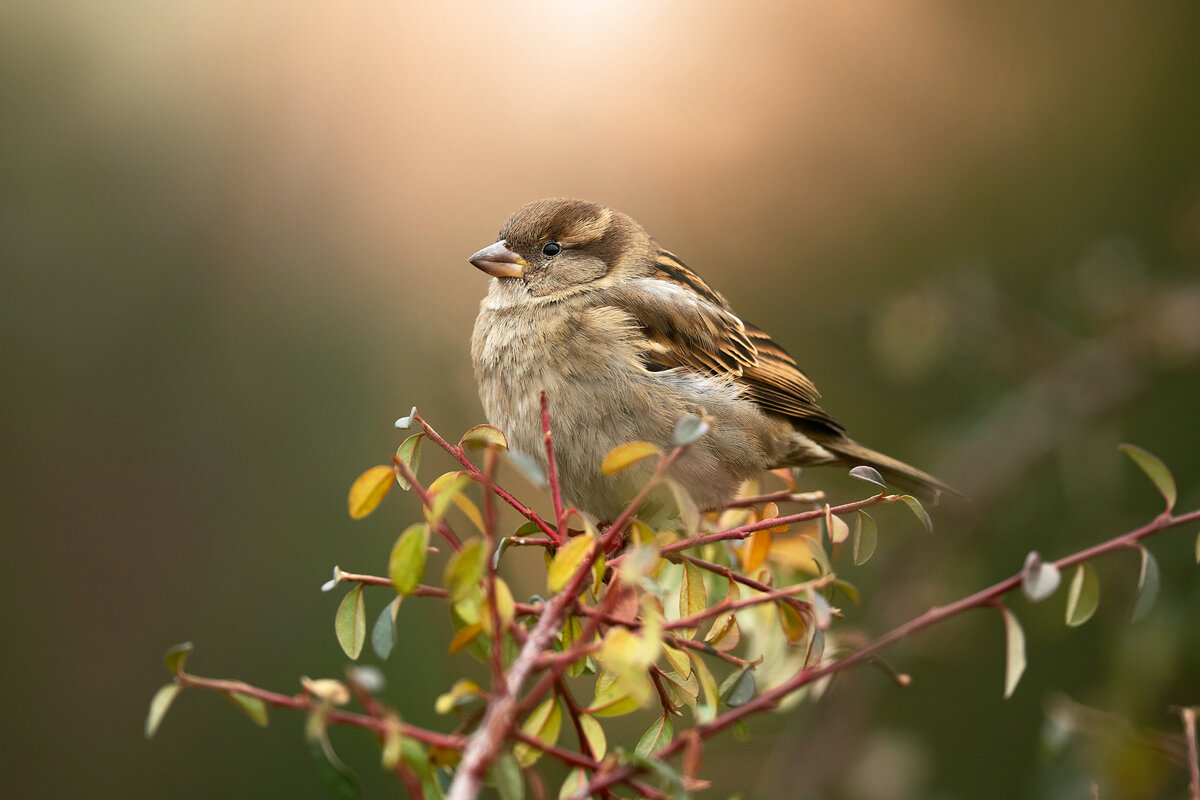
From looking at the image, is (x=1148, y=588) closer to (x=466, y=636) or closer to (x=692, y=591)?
(x=692, y=591)

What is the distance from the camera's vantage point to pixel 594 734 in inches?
44.6

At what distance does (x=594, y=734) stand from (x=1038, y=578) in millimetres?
474

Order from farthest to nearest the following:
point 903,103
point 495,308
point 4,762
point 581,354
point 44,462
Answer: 1. point 903,103
2. point 44,462
3. point 4,762
4. point 495,308
5. point 581,354

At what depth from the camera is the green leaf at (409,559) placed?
3.04 ft

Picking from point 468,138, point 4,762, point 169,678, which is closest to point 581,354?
point 169,678

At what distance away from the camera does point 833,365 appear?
4.56 m

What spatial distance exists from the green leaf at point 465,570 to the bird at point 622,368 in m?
1.17

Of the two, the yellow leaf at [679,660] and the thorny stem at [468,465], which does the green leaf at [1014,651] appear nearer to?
the yellow leaf at [679,660]

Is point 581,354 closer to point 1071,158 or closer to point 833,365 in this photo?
point 833,365

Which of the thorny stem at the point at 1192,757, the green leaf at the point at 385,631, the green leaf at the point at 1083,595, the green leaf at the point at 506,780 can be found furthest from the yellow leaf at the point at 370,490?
the thorny stem at the point at 1192,757

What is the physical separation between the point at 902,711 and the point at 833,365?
143cm

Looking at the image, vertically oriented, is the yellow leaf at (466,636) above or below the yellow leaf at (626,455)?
below

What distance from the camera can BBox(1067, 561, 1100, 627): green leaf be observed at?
1.10 metres

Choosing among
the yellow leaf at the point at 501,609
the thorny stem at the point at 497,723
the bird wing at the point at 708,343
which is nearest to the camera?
the thorny stem at the point at 497,723
